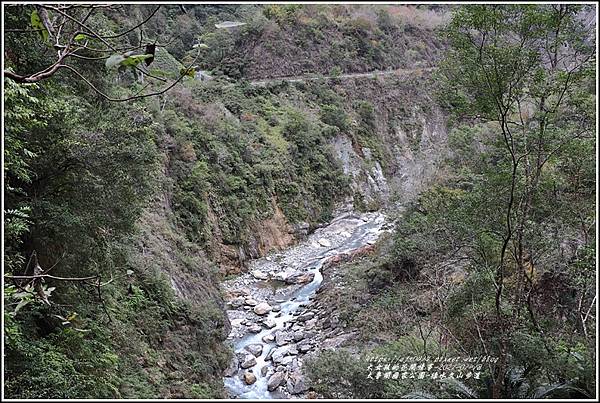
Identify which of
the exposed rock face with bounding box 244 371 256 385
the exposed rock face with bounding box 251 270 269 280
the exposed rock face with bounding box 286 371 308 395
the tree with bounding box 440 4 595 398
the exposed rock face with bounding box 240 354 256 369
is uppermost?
the tree with bounding box 440 4 595 398

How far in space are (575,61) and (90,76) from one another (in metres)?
5.30

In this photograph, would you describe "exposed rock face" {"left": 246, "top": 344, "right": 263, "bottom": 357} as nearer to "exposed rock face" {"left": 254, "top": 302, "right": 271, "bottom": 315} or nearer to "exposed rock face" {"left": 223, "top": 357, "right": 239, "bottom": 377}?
"exposed rock face" {"left": 223, "top": 357, "right": 239, "bottom": 377}

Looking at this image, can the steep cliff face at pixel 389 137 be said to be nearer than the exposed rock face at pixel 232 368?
No

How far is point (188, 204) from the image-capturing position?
38.8ft

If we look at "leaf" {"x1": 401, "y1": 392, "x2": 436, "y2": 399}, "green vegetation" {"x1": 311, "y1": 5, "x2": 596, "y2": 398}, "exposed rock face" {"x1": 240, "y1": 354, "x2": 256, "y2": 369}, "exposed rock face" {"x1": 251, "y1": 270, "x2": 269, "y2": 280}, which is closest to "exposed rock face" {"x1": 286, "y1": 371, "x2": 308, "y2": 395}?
"exposed rock face" {"x1": 240, "y1": 354, "x2": 256, "y2": 369}

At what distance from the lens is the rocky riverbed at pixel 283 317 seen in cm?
765

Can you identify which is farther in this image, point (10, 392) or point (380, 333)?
point (380, 333)

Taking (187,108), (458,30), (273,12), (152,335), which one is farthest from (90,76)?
(273,12)

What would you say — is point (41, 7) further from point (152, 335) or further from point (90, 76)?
point (152, 335)

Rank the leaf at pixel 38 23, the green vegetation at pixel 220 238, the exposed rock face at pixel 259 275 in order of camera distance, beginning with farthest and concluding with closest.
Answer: the exposed rock face at pixel 259 275 < the green vegetation at pixel 220 238 < the leaf at pixel 38 23

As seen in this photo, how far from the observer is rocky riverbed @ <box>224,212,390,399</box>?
25.1 ft

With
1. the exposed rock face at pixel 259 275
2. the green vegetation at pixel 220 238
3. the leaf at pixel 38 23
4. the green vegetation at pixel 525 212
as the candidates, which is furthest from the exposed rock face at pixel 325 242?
the leaf at pixel 38 23

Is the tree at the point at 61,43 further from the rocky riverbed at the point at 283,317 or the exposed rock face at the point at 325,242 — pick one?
the exposed rock face at the point at 325,242

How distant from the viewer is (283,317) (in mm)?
10281
